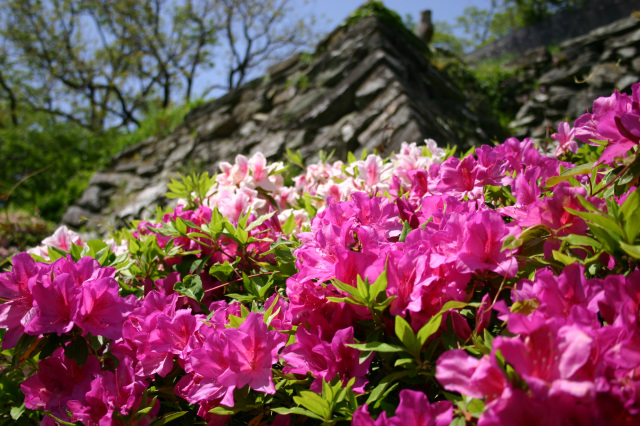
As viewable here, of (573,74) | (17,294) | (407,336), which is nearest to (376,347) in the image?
(407,336)

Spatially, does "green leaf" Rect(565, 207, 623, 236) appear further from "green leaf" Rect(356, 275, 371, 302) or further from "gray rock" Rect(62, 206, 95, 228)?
"gray rock" Rect(62, 206, 95, 228)

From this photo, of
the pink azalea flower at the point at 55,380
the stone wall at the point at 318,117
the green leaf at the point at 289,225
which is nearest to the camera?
the pink azalea flower at the point at 55,380

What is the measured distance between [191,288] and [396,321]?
581mm

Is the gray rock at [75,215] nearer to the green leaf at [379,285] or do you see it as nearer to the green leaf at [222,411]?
the green leaf at [222,411]

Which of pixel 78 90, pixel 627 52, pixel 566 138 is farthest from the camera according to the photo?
pixel 78 90

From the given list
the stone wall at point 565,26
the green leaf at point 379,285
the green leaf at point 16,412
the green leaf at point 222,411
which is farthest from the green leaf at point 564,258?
the stone wall at point 565,26

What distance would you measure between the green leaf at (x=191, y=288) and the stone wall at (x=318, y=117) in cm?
206

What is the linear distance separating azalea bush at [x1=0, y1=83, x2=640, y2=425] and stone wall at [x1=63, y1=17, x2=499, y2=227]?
2.09 meters

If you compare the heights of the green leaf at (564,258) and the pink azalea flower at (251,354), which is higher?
the pink azalea flower at (251,354)

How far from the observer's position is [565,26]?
373 inches

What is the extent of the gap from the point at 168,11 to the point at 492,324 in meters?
17.2

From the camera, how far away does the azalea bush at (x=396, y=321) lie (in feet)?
1.62

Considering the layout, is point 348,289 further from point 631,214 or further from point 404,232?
point 631,214

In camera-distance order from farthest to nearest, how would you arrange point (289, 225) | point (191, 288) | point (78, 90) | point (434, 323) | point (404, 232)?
1. point (78, 90)
2. point (289, 225)
3. point (191, 288)
4. point (404, 232)
5. point (434, 323)
